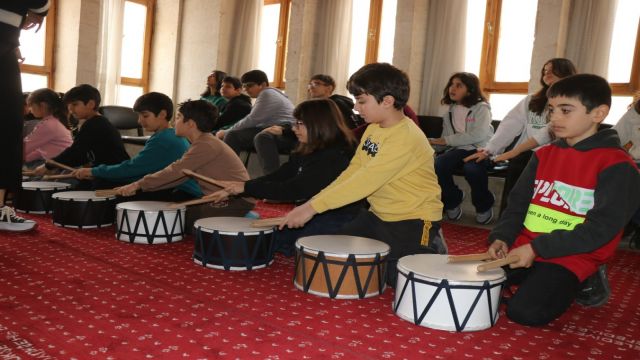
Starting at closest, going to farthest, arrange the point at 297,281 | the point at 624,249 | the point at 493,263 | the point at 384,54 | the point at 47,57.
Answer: the point at 493,263
the point at 297,281
the point at 624,249
the point at 384,54
the point at 47,57

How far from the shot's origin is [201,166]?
3721mm

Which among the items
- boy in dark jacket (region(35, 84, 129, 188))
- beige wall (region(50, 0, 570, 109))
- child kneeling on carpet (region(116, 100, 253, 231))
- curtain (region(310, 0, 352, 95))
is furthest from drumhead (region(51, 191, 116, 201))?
curtain (region(310, 0, 352, 95))

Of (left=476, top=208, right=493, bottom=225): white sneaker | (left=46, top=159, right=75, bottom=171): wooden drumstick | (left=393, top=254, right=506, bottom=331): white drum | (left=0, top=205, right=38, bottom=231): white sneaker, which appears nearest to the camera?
(left=393, top=254, right=506, bottom=331): white drum

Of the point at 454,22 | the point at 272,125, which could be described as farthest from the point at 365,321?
the point at 454,22

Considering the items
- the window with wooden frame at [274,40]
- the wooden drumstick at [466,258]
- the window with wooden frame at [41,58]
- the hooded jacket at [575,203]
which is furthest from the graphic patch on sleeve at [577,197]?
the window with wooden frame at [41,58]

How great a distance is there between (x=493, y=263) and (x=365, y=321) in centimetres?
58

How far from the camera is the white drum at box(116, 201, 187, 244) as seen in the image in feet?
11.1

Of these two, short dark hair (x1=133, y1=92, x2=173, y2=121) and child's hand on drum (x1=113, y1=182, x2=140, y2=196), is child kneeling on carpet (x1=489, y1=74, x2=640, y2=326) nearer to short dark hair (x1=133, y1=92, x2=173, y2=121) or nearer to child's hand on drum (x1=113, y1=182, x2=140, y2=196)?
child's hand on drum (x1=113, y1=182, x2=140, y2=196)

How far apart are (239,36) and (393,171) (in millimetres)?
8026

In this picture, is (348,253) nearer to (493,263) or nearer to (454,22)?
(493,263)

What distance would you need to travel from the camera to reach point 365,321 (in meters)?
2.31

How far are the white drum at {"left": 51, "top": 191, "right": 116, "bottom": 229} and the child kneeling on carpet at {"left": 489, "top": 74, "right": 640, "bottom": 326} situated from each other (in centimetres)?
261

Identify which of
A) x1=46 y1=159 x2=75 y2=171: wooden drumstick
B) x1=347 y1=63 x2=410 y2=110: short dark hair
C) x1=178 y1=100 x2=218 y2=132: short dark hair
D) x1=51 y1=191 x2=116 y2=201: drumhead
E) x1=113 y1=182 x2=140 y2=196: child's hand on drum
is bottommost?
x1=51 y1=191 x2=116 y2=201: drumhead

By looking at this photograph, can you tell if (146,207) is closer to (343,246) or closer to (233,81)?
(343,246)
